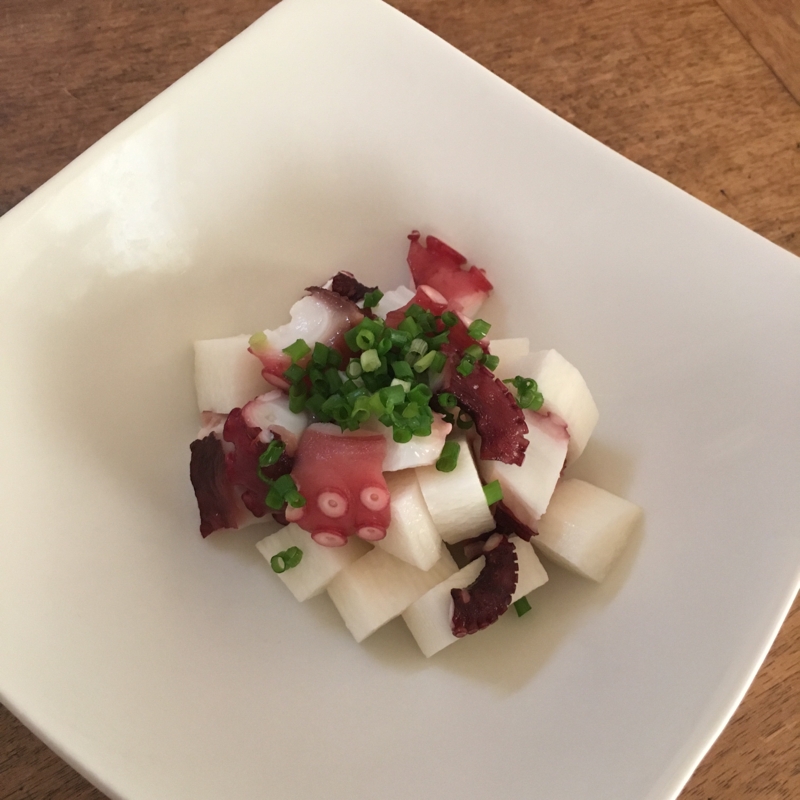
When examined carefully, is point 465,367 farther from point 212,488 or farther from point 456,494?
point 212,488

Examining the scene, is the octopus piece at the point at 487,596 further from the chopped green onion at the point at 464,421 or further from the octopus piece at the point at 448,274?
the octopus piece at the point at 448,274

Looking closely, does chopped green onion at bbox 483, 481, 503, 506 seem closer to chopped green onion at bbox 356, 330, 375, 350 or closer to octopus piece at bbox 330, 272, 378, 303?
chopped green onion at bbox 356, 330, 375, 350

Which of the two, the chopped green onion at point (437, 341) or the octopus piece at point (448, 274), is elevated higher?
the chopped green onion at point (437, 341)

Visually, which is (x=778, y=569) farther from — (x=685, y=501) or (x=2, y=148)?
(x=2, y=148)

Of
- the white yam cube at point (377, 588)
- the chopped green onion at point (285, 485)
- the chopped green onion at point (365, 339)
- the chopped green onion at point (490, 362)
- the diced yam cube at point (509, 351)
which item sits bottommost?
the white yam cube at point (377, 588)

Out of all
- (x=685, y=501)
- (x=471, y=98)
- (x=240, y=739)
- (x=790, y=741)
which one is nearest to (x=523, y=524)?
(x=685, y=501)

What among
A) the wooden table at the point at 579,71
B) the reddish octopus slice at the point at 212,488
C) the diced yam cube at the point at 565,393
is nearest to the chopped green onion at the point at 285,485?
the reddish octopus slice at the point at 212,488
